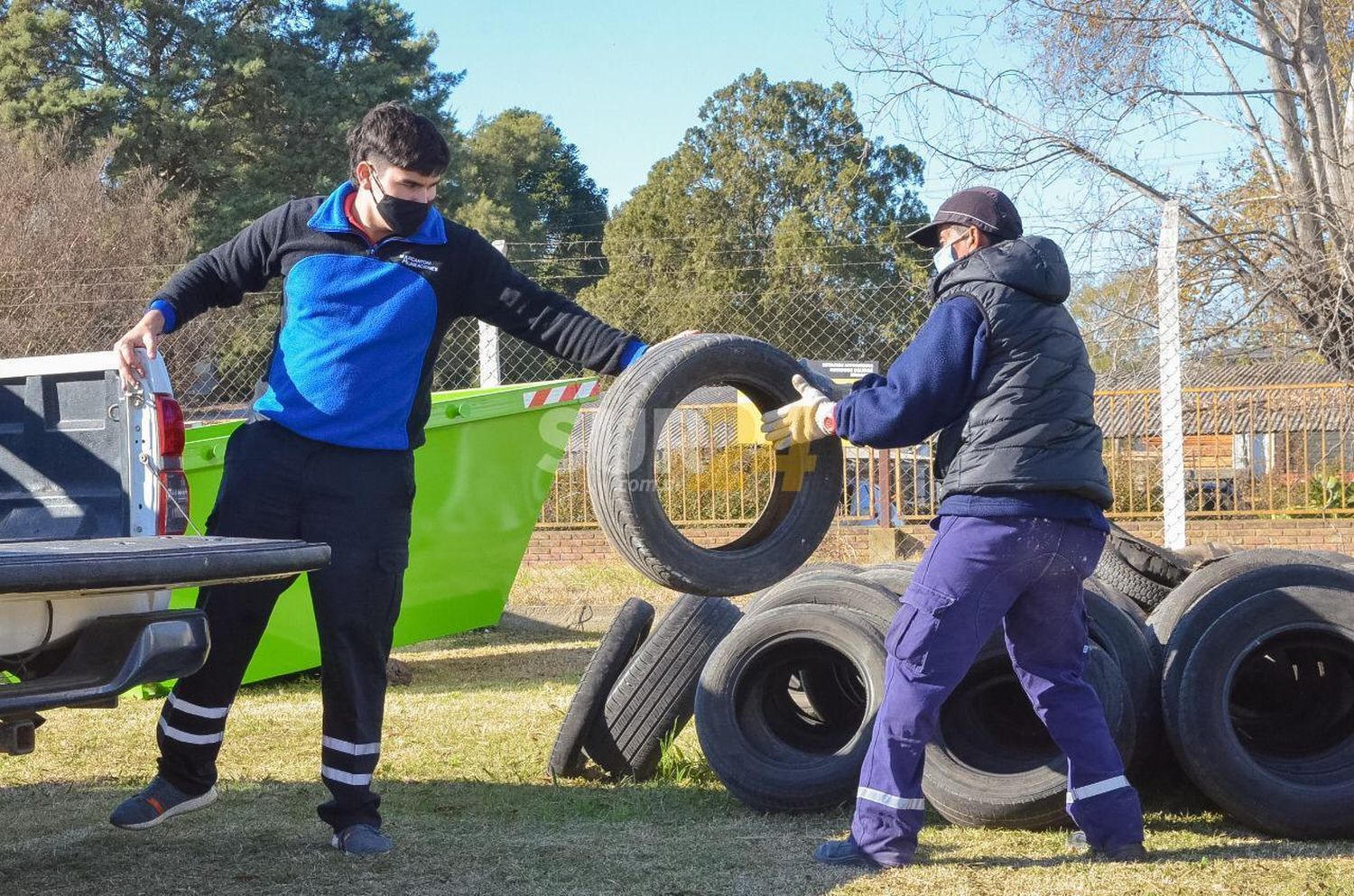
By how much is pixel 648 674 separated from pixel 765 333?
316 inches

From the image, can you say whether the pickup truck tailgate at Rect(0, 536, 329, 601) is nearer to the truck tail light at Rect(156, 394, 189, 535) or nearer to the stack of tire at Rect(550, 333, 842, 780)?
the truck tail light at Rect(156, 394, 189, 535)

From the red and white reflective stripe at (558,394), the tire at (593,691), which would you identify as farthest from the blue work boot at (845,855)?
the red and white reflective stripe at (558,394)

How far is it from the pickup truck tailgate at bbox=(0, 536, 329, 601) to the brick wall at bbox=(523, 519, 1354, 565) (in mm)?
6054

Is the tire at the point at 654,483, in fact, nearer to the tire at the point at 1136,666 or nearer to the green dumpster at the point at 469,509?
the tire at the point at 1136,666

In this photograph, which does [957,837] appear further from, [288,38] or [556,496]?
[288,38]

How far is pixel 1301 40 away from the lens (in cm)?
952

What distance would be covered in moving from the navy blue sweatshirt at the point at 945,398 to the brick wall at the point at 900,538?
217 inches

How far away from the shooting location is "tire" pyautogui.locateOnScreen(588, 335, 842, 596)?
3.97 metres

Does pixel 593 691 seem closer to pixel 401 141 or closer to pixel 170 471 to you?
pixel 170 471

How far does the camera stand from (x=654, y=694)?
4.78m

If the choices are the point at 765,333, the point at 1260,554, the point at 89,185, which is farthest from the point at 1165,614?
the point at 89,185

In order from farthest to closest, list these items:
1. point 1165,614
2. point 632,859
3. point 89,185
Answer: point 89,185 < point 1165,614 < point 632,859

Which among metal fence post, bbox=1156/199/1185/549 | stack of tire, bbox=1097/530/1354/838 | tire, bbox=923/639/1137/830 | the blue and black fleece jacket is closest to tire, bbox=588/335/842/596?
the blue and black fleece jacket

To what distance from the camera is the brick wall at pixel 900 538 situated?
9539 mm
